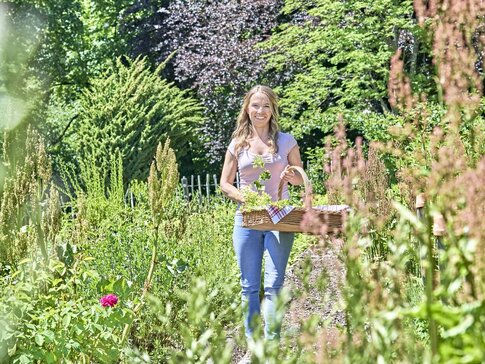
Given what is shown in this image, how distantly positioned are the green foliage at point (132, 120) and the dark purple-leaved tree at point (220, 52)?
0.44m

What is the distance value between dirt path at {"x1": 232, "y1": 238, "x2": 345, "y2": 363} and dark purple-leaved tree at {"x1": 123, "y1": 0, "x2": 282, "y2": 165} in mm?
9014

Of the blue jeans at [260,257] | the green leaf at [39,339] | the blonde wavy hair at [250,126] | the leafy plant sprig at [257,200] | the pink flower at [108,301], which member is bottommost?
the green leaf at [39,339]

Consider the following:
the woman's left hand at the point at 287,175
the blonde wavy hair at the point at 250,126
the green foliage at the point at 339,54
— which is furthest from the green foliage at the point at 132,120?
the woman's left hand at the point at 287,175

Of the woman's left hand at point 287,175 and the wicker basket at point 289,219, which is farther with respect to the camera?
the woman's left hand at point 287,175

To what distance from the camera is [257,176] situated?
465 cm

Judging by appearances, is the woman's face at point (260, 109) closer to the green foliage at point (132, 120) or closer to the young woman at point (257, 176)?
the young woman at point (257, 176)

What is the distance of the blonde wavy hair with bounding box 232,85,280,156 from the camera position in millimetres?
4707

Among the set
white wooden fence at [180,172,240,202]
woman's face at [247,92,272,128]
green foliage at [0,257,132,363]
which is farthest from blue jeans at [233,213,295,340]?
white wooden fence at [180,172,240,202]

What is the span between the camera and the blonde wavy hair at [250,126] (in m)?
4.71

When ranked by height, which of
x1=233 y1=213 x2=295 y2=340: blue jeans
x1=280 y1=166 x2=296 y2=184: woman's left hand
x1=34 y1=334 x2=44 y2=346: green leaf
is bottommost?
x1=34 y1=334 x2=44 y2=346: green leaf

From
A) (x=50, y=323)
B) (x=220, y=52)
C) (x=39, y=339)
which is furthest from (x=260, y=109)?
(x=220, y=52)

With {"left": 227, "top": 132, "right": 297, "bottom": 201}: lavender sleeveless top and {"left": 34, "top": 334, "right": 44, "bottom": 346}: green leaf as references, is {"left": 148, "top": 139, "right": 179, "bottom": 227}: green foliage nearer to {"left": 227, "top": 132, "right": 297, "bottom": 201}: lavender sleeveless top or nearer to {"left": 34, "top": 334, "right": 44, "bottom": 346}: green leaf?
{"left": 227, "top": 132, "right": 297, "bottom": 201}: lavender sleeveless top

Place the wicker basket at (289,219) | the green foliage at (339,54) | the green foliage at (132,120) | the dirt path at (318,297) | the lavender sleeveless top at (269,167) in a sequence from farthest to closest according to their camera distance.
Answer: the green foliage at (132,120) → the green foliage at (339,54) → the lavender sleeveless top at (269,167) → the wicker basket at (289,219) → the dirt path at (318,297)

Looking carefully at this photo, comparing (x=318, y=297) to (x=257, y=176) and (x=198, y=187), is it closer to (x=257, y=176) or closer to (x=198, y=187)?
(x=257, y=176)
